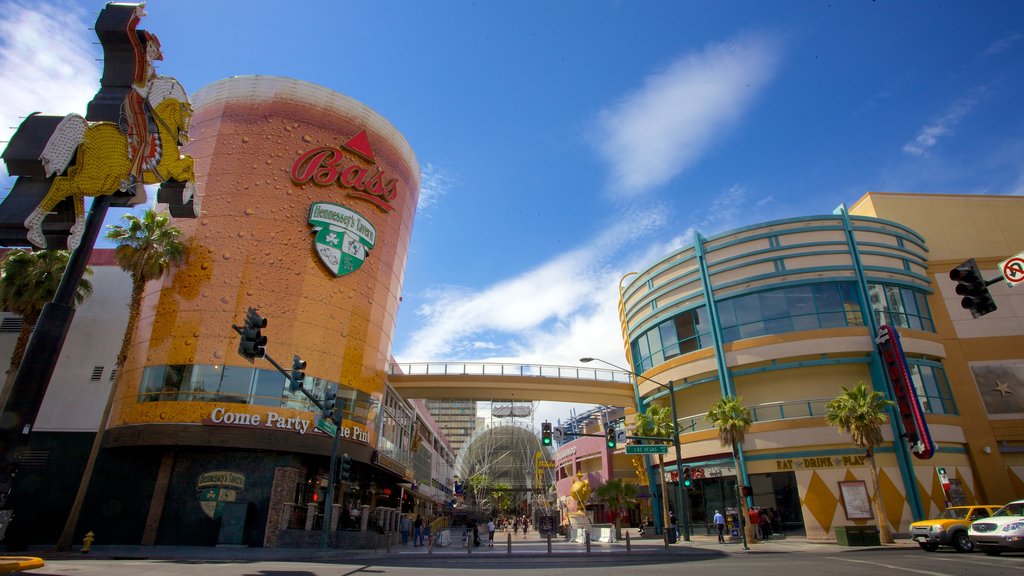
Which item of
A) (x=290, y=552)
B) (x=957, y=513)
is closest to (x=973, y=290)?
(x=957, y=513)

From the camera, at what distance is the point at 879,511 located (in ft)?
85.9

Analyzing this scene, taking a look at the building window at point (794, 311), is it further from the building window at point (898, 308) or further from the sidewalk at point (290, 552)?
the sidewalk at point (290, 552)

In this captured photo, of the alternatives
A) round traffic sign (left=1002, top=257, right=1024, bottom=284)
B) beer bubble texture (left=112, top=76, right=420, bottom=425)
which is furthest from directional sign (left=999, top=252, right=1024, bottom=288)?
Answer: beer bubble texture (left=112, top=76, right=420, bottom=425)

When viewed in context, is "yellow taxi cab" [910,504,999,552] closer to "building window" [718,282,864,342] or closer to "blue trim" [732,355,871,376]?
"blue trim" [732,355,871,376]

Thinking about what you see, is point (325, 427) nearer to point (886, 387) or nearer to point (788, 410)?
point (788, 410)

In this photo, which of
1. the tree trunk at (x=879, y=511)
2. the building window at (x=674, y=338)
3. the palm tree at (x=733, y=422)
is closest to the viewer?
the tree trunk at (x=879, y=511)

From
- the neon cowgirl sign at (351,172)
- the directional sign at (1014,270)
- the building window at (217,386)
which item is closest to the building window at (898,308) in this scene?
the directional sign at (1014,270)

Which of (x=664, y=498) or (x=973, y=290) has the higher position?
(x=973, y=290)

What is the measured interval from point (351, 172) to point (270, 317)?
10.5m

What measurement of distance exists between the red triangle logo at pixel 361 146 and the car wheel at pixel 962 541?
34.8 metres

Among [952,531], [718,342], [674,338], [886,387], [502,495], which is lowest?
[952,531]

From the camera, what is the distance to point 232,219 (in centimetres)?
2892

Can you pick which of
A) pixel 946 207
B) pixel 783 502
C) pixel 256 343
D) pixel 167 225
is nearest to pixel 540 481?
pixel 783 502

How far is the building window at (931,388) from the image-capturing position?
3088 cm
